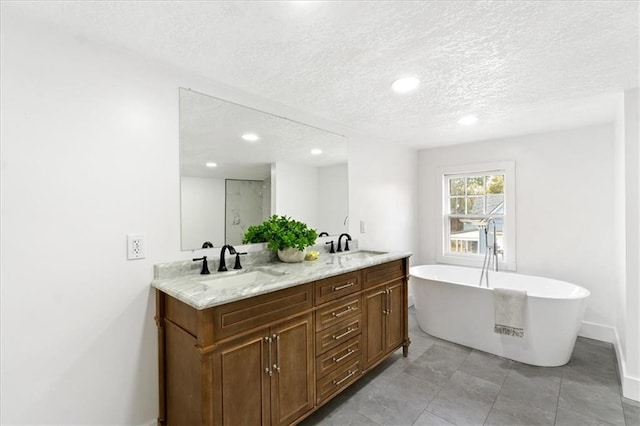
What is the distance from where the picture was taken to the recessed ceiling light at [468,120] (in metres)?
2.79

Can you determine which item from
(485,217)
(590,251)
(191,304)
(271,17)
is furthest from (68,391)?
(590,251)

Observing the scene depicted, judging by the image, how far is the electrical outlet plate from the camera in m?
1.64

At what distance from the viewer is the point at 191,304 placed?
4.39 ft

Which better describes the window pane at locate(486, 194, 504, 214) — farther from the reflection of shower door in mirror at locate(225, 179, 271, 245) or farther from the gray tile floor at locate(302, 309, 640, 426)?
the reflection of shower door in mirror at locate(225, 179, 271, 245)

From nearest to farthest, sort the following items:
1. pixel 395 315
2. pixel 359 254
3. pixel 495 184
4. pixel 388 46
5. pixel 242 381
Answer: pixel 242 381
pixel 388 46
pixel 395 315
pixel 359 254
pixel 495 184

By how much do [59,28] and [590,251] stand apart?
4.65 m

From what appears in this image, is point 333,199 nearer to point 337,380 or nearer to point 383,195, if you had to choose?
point 383,195

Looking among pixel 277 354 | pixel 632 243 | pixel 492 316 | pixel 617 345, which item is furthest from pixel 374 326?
pixel 617 345

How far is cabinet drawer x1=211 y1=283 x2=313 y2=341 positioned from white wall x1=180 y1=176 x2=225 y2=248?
666mm

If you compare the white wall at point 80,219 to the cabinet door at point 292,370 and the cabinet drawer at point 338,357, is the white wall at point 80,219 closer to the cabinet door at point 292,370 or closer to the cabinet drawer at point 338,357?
the cabinet door at point 292,370

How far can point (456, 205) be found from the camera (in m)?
4.06

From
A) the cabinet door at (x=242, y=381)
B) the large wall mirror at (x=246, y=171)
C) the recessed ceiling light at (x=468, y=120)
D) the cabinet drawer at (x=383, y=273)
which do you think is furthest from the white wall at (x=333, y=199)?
the cabinet door at (x=242, y=381)

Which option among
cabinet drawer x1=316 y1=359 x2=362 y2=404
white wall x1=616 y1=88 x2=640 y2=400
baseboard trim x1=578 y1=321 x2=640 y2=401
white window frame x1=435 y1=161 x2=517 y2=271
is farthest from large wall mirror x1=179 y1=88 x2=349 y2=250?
baseboard trim x1=578 y1=321 x2=640 y2=401

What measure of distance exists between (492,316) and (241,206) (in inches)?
97.6
